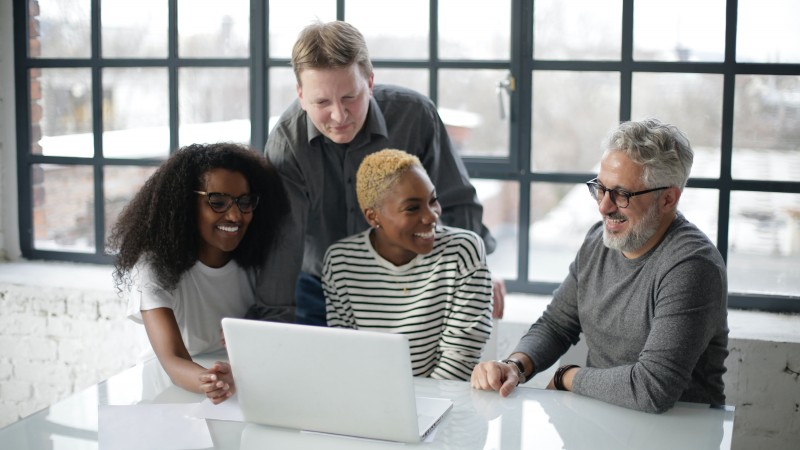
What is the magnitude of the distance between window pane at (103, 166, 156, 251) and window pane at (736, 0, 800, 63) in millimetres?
2363

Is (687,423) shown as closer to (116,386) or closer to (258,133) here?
(116,386)

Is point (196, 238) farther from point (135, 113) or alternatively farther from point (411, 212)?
point (135, 113)

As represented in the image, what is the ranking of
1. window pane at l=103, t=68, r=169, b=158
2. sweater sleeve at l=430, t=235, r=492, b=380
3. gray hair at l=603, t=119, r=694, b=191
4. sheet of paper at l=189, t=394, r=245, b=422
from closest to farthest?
sheet of paper at l=189, t=394, r=245, b=422
gray hair at l=603, t=119, r=694, b=191
sweater sleeve at l=430, t=235, r=492, b=380
window pane at l=103, t=68, r=169, b=158

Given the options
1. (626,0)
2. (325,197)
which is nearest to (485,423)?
(325,197)

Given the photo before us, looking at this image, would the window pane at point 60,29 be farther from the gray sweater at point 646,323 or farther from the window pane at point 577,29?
the gray sweater at point 646,323

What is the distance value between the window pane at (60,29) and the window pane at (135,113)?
17cm

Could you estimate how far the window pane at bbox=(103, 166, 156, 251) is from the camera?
3.86m

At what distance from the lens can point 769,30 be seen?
3115 mm

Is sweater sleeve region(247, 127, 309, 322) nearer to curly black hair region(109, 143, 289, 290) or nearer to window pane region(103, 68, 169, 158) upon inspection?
curly black hair region(109, 143, 289, 290)

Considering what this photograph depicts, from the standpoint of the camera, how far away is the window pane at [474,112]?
11.2 feet

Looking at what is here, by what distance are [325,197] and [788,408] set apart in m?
1.63

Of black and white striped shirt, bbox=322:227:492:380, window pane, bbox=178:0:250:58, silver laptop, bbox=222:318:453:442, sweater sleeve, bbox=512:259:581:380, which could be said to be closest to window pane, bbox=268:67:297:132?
window pane, bbox=178:0:250:58

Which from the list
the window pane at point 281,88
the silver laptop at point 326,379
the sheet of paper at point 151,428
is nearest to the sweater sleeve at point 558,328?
the silver laptop at point 326,379

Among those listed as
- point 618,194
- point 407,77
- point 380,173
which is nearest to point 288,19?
point 407,77
